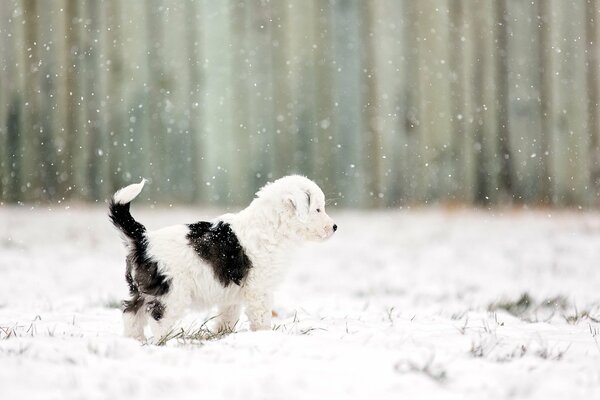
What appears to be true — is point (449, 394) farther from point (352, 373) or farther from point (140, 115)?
point (140, 115)

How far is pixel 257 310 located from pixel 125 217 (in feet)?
2.89

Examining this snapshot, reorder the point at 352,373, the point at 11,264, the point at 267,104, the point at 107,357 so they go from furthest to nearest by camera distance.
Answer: the point at 267,104
the point at 11,264
the point at 107,357
the point at 352,373

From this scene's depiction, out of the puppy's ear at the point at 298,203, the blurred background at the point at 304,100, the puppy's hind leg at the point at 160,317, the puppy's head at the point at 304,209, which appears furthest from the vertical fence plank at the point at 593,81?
the puppy's hind leg at the point at 160,317

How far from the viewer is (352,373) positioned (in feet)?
8.13

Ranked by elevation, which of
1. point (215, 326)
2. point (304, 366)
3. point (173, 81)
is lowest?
point (215, 326)

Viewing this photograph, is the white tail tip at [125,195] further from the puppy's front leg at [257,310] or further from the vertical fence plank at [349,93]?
the vertical fence plank at [349,93]

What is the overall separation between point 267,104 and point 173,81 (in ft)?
3.23

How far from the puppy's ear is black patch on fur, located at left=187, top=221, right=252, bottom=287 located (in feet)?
1.30

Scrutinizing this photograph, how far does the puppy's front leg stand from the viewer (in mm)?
3625

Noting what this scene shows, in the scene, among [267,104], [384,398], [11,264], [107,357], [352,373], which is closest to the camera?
[384,398]

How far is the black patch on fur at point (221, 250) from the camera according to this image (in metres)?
3.50

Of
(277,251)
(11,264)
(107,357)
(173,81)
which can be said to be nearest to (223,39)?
(173,81)

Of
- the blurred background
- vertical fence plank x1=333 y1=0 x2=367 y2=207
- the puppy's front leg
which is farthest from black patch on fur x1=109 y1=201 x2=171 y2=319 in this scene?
vertical fence plank x1=333 y1=0 x2=367 y2=207

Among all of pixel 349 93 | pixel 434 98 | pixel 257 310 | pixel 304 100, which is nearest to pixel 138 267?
pixel 257 310
